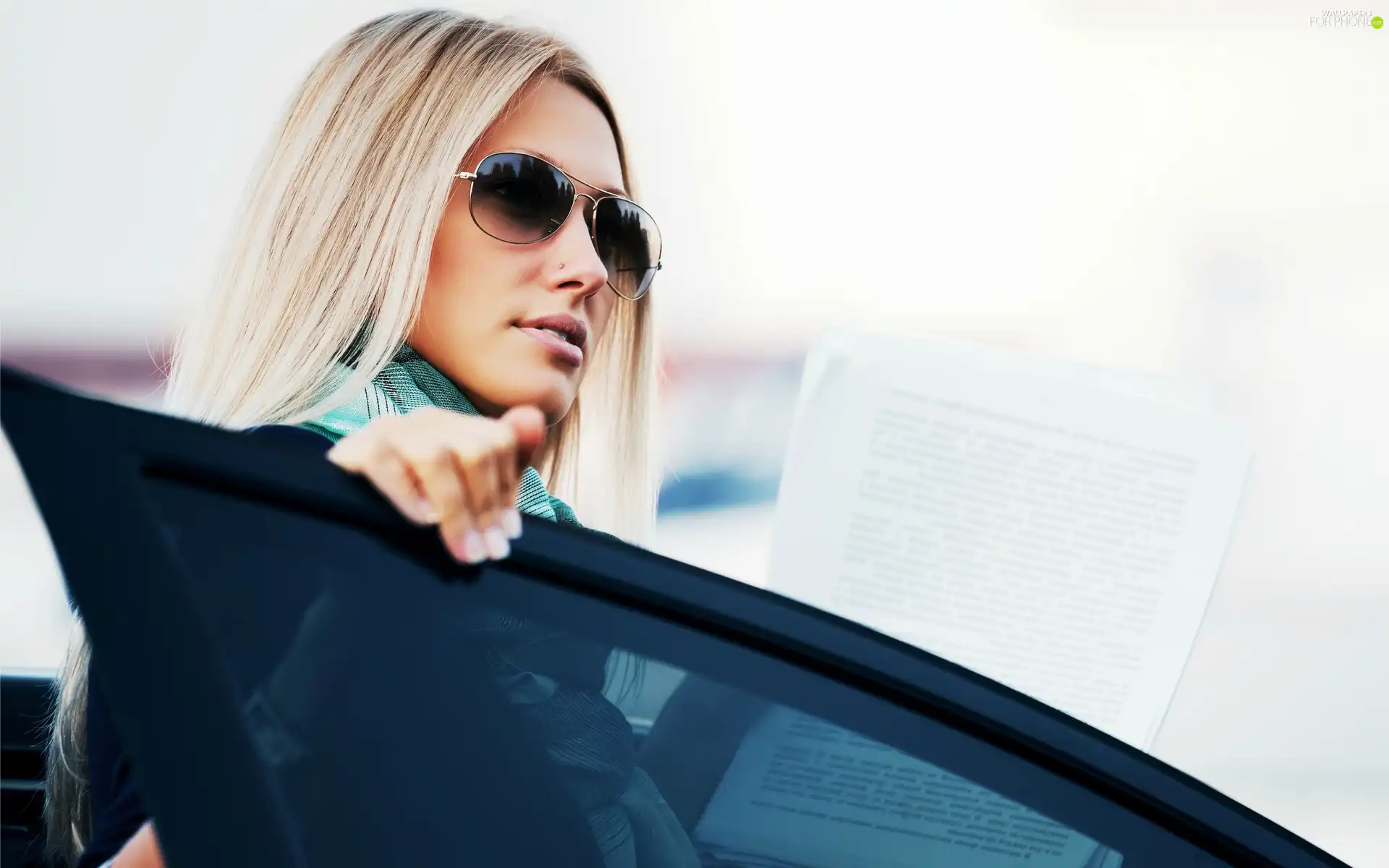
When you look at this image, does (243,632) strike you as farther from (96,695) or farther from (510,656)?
(96,695)

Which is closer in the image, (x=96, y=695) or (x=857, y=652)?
(x=857, y=652)

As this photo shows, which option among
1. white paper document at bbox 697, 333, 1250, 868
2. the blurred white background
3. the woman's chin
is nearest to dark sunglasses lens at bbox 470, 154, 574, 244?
the woman's chin

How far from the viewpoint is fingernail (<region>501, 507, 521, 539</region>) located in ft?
1.89

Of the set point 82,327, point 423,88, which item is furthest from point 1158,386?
point 82,327

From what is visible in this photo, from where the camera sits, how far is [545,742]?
2.04ft

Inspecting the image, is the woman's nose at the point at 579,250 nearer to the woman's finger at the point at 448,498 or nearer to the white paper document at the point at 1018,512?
the white paper document at the point at 1018,512

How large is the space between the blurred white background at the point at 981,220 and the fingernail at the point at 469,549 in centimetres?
329

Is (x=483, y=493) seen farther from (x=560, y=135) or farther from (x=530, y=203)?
(x=560, y=135)

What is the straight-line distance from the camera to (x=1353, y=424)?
5934 millimetres

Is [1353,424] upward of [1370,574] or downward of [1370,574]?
upward

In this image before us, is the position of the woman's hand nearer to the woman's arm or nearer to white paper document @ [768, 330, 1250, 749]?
the woman's arm

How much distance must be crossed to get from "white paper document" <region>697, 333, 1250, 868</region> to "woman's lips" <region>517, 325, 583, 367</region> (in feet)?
0.94

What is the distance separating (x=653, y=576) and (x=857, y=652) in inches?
4.6

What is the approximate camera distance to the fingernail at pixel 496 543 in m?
0.56
